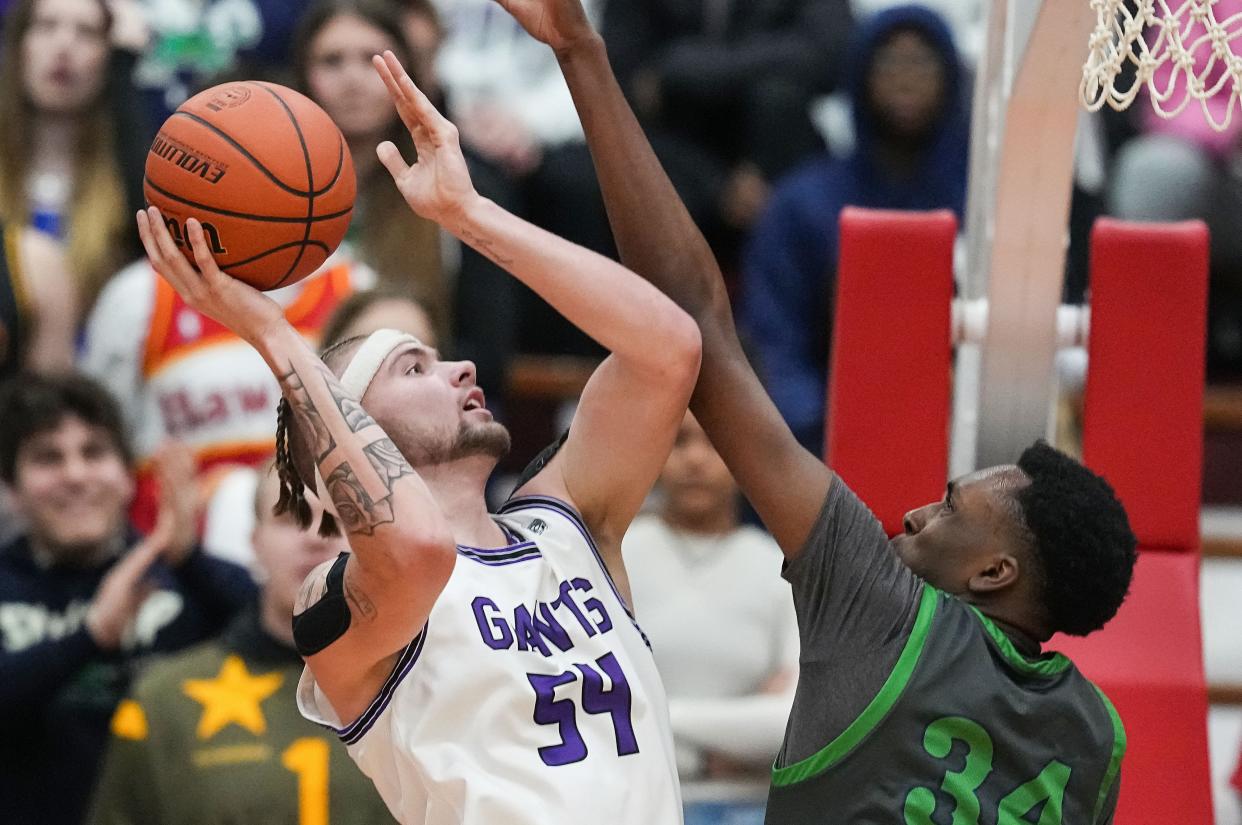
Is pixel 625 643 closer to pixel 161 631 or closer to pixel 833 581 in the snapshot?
pixel 833 581

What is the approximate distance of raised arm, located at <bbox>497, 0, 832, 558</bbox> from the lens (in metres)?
3.52

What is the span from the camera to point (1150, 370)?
4520mm

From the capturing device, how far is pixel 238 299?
3.37 metres

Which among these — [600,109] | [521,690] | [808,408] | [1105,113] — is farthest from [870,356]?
[1105,113]

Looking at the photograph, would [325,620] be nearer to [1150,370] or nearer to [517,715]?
[517,715]

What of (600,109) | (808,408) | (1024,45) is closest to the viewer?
(600,109)

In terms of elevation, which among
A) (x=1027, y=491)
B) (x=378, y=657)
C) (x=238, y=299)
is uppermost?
(x=238, y=299)

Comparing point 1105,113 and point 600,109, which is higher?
point 600,109

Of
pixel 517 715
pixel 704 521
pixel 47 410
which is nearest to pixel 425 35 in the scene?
pixel 47 410

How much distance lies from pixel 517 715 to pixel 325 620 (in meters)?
0.37

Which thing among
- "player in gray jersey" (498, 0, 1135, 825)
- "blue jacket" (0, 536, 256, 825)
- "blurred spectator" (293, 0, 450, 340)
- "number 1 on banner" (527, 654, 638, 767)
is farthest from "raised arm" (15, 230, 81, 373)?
"player in gray jersey" (498, 0, 1135, 825)

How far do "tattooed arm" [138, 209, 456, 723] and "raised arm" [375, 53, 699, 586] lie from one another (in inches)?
13.7

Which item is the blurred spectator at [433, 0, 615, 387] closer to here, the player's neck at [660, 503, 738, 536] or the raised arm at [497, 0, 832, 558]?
the player's neck at [660, 503, 738, 536]

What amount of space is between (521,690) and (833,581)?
569mm
